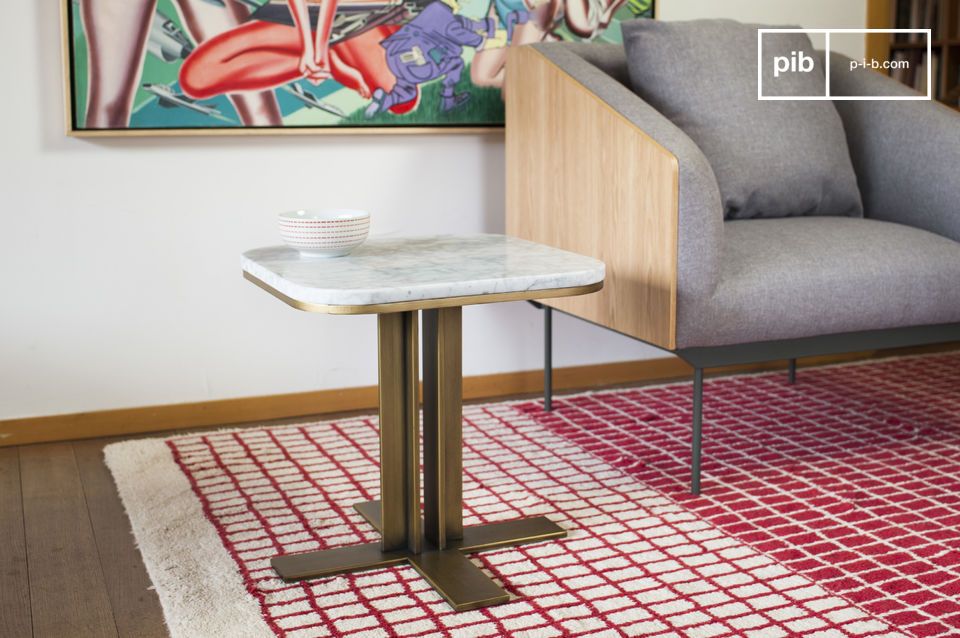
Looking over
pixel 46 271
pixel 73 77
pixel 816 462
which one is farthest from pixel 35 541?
pixel 816 462

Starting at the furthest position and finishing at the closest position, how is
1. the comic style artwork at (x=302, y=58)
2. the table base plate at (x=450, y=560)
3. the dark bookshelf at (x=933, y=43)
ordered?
the dark bookshelf at (x=933, y=43) → the comic style artwork at (x=302, y=58) → the table base plate at (x=450, y=560)

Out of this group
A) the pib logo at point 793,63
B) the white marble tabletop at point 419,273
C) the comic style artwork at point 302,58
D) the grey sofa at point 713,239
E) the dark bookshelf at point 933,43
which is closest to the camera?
the white marble tabletop at point 419,273

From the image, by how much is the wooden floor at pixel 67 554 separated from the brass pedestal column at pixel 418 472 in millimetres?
249

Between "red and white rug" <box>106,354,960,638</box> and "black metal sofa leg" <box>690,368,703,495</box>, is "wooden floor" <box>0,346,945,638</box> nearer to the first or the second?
"red and white rug" <box>106,354,960,638</box>

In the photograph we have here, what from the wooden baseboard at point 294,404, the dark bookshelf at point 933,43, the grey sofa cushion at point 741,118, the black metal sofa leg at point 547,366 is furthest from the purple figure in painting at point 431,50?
the dark bookshelf at point 933,43

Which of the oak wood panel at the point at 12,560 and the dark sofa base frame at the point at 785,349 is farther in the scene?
the dark sofa base frame at the point at 785,349

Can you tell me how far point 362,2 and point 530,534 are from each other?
1381 mm

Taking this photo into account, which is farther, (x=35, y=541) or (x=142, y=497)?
(x=142, y=497)

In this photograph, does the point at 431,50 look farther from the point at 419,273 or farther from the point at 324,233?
the point at 419,273

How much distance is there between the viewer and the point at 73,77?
2410 mm

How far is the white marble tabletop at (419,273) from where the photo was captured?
1.52m

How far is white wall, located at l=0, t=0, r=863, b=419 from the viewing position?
244 cm

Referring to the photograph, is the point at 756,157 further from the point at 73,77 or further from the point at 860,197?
the point at 73,77

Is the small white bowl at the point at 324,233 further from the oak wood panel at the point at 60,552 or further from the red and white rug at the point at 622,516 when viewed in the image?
the oak wood panel at the point at 60,552
